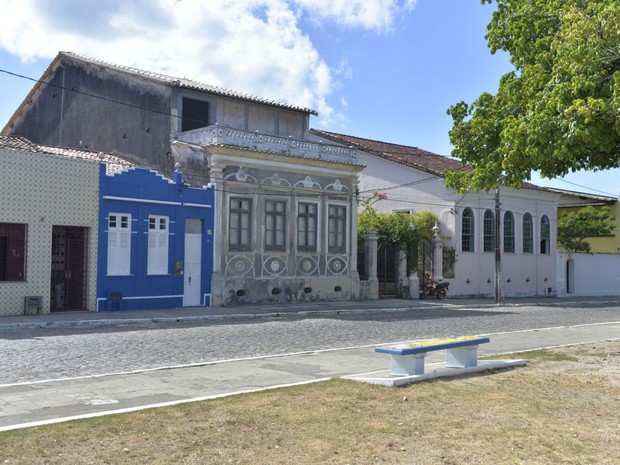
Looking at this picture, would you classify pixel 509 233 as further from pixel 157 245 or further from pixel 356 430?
pixel 356 430

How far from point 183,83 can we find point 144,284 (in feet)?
28.3

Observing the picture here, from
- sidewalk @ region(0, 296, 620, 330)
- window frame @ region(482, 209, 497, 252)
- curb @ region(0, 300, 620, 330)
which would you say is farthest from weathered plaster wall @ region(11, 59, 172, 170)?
window frame @ region(482, 209, 497, 252)

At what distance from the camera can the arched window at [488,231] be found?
3672 centimetres

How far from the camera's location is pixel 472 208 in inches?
1411

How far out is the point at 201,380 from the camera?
387 inches

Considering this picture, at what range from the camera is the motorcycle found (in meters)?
32.3

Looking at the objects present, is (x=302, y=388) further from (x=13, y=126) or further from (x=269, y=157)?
(x=13, y=126)

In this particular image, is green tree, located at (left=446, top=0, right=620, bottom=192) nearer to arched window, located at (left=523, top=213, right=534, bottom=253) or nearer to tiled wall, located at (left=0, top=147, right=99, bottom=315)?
tiled wall, located at (left=0, top=147, right=99, bottom=315)

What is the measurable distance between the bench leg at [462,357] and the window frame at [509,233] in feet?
94.4

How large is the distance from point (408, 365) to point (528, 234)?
32008 millimetres

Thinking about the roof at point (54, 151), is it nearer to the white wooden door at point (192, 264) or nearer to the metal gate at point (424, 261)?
the white wooden door at point (192, 264)

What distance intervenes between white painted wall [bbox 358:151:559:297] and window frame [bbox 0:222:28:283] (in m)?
19.2

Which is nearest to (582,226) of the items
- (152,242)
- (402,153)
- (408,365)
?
(402,153)

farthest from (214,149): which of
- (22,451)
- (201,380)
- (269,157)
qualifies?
(22,451)
